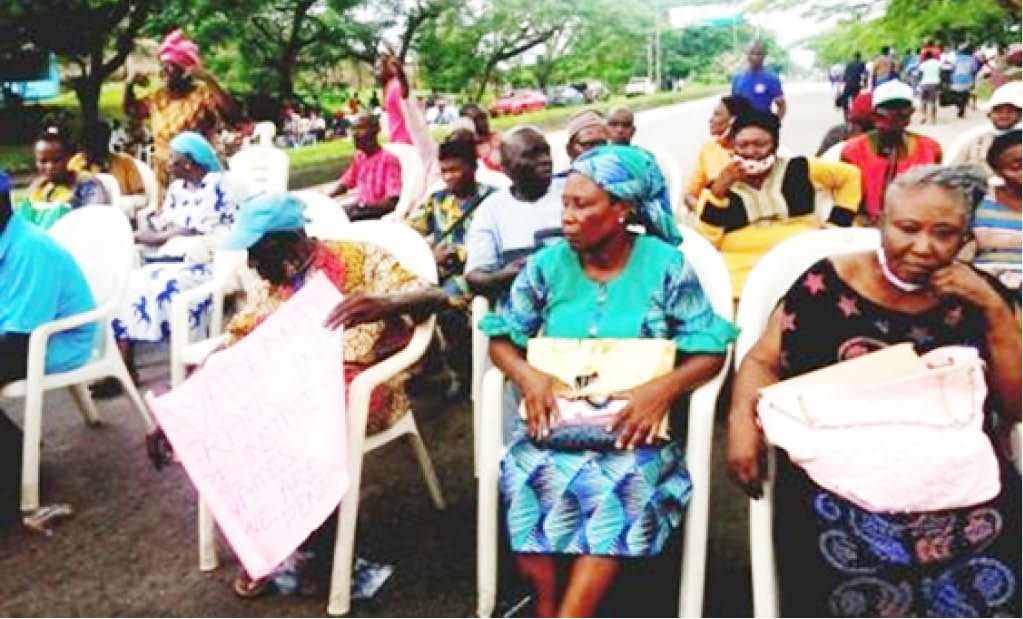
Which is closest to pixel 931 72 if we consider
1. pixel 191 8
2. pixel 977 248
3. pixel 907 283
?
pixel 191 8

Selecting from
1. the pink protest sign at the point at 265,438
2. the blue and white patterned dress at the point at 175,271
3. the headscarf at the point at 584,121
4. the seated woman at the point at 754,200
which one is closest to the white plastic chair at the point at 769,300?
the seated woman at the point at 754,200

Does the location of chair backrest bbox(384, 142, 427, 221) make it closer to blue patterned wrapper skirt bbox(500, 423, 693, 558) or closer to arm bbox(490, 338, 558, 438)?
arm bbox(490, 338, 558, 438)

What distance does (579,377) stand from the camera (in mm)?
2590

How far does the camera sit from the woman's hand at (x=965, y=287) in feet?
7.29

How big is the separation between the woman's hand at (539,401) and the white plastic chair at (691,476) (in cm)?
12

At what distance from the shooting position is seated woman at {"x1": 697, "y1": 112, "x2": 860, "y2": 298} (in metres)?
3.95

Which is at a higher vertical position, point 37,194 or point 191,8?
point 191,8

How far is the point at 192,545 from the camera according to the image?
11.2 feet

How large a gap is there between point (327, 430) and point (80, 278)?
166 cm

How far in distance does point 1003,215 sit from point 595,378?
170 centimetres

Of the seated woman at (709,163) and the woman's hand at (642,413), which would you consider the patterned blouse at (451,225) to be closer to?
the seated woman at (709,163)

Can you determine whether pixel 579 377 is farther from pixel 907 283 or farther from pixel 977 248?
pixel 977 248

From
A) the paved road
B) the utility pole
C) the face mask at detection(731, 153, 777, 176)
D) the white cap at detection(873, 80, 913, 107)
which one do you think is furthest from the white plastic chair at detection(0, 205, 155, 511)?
the utility pole

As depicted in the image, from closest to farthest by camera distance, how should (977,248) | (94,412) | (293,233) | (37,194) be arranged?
(293,233) < (977,248) < (94,412) < (37,194)
